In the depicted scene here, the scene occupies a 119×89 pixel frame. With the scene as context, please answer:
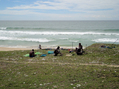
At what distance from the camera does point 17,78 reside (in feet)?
26.8

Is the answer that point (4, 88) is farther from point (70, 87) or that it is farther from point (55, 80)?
point (70, 87)

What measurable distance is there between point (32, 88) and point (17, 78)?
78.3 inches

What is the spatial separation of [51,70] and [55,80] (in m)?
1.92

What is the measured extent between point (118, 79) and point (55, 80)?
13.8 feet

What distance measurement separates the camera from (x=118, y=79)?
24.6 feet

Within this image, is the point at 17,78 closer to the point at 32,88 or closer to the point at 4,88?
the point at 4,88

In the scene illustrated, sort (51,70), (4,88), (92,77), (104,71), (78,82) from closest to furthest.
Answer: (4,88) → (78,82) → (92,77) → (104,71) → (51,70)

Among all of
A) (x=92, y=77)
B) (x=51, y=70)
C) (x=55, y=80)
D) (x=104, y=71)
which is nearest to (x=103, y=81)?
Result: (x=92, y=77)

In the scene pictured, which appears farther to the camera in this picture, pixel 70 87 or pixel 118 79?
pixel 118 79

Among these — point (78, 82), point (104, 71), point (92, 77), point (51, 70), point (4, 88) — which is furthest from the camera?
point (51, 70)

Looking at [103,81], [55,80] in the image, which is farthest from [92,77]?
[55,80]

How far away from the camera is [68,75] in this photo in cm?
855

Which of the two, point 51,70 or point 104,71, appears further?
point 51,70

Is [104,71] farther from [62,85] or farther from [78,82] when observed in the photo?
[62,85]
